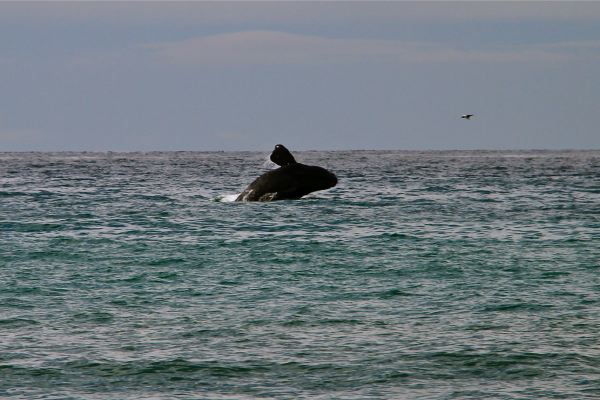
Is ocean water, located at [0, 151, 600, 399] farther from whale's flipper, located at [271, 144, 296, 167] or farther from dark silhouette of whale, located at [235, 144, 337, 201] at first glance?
dark silhouette of whale, located at [235, 144, 337, 201]

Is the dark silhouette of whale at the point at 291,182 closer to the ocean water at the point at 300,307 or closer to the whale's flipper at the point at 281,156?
the whale's flipper at the point at 281,156

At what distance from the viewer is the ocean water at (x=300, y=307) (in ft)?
41.8

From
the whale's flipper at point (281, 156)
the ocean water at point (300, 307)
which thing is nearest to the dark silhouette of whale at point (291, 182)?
the whale's flipper at point (281, 156)

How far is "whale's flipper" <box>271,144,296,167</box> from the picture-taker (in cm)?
3832

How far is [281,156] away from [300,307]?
21.2 meters

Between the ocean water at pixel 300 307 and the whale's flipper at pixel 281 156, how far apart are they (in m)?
3.71

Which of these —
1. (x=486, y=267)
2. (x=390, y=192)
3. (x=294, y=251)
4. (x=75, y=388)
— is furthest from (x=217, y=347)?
(x=390, y=192)

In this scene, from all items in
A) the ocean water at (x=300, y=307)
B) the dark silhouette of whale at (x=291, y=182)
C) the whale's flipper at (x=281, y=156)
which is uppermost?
the whale's flipper at (x=281, y=156)

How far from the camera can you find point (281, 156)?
38.6m

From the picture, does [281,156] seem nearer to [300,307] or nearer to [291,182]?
[291,182]

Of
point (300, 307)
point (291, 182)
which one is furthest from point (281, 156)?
point (300, 307)

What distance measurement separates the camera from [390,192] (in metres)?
52.8

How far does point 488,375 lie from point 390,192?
40.0 m

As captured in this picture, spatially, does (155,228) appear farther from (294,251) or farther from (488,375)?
(488,375)
